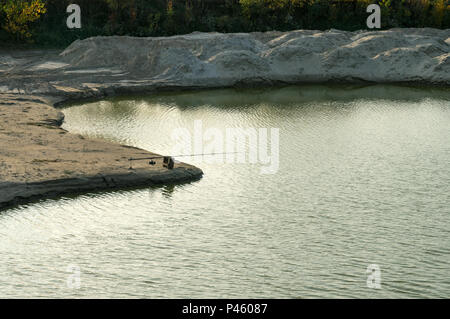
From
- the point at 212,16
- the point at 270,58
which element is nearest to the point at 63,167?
the point at 270,58

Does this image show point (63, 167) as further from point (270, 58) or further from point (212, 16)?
point (212, 16)

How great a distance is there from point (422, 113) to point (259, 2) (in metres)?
30.6

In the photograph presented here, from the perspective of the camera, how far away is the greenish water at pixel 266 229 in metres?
16.5

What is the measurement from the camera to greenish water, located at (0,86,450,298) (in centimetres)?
1653

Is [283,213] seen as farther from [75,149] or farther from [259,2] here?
[259,2]

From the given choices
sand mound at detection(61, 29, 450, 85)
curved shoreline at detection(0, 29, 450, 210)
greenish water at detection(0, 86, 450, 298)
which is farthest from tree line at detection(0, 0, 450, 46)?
greenish water at detection(0, 86, 450, 298)

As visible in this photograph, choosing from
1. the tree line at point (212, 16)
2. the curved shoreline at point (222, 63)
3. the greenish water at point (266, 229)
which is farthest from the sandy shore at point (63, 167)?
the tree line at point (212, 16)

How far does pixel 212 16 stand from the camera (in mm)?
66625

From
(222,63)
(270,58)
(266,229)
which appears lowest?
(266,229)

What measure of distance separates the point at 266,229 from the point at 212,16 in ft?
161

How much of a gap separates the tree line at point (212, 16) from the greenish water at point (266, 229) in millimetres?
30264

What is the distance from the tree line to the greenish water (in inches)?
1192

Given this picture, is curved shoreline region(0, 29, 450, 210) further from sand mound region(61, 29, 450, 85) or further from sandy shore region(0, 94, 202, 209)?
sandy shore region(0, 94, 202, 209)

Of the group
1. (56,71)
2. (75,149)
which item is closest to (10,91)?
(56,71)
